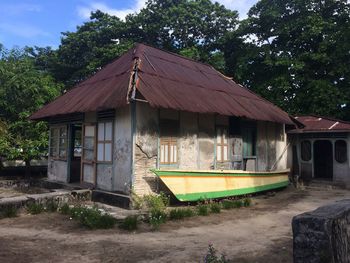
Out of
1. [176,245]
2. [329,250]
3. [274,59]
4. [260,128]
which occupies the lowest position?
[176,245]

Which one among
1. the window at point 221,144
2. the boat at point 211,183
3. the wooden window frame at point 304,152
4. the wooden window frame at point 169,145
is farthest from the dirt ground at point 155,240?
the wooden window frame at point 304,152

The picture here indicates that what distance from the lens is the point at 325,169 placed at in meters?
17.5

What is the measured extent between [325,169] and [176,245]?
1362cm

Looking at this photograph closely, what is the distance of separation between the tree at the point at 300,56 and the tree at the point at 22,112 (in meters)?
12.9

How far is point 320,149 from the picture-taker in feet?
57.1

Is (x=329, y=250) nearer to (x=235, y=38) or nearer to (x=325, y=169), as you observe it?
(x=325, y=169)

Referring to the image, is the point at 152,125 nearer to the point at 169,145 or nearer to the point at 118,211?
the point at 169,145

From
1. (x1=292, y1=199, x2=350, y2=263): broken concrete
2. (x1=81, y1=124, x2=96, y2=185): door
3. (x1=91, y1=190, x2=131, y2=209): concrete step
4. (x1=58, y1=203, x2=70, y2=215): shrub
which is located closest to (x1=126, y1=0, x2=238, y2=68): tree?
(x1=81, y1=124, x2=96, y2=185): door

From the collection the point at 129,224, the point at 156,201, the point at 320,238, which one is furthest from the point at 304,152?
the point at 320,238

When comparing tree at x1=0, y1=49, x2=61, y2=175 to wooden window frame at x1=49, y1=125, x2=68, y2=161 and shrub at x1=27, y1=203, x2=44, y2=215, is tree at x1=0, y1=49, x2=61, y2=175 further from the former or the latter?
shrub at x1=27, y1=203, x2=44, y2=215

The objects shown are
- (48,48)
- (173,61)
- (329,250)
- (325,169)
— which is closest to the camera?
(329,250)

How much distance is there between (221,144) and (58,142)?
20.4 feet

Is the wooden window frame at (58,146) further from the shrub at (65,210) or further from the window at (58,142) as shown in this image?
the shrub at (65,210)

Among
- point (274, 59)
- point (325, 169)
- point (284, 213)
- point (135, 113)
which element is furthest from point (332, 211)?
point (274, 59)
